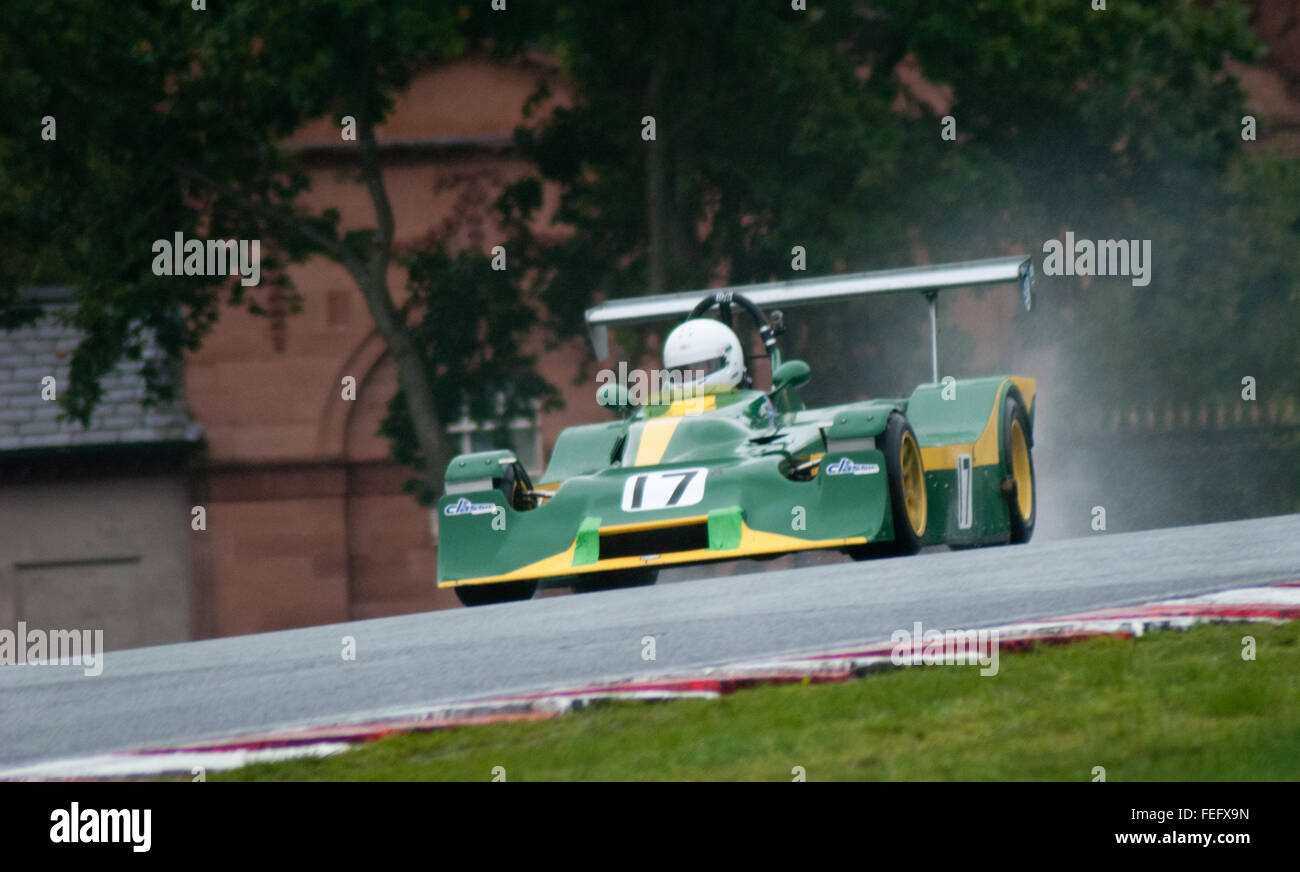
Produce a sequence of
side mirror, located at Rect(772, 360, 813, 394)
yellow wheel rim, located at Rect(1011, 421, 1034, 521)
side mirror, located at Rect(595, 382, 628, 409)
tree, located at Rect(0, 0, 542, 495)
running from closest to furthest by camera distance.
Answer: side mirror, located at Rect(772, 360, 813, 394) < side mirror, located at Rect(595, 382, 628, 409) < yellow wheel rim, located at Rect(1011, 421, 1034, 521) < tree, located at Rect(0, 0, 542, 495)

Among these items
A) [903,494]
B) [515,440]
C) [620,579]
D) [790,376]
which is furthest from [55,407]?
[903,494]

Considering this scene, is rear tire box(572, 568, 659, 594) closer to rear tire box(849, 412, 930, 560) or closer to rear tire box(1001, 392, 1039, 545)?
rear tire box(849, 412, 930, 560)

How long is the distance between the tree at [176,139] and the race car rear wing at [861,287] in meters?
5.33

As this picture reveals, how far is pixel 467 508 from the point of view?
1071cm

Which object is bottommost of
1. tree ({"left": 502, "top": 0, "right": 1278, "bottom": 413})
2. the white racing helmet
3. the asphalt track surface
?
the asphalt track surface

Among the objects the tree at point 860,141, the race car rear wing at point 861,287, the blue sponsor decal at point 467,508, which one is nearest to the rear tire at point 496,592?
the blue sponsor decal at point 467,508

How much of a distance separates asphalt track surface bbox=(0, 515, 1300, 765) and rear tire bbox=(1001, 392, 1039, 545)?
2241mm

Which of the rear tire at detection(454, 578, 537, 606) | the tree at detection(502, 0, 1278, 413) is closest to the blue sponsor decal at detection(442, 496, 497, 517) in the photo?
the rear tire at detection(454, 578, 537, 606)

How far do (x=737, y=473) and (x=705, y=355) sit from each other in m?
1.58

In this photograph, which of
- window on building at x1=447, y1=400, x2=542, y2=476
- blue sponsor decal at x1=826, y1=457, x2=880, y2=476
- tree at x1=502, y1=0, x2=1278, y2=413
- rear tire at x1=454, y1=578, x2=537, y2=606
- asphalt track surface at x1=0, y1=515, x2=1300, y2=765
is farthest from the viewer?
window on building at x1=447, y1=400, x2=542, y2=476

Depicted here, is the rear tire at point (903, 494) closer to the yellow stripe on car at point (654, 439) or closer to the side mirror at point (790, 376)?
the side mirror at point (790, 376)

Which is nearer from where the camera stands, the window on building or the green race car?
the green race car

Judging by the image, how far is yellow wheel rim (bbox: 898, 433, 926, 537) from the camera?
10735 mm

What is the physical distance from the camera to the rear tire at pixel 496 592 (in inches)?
436
